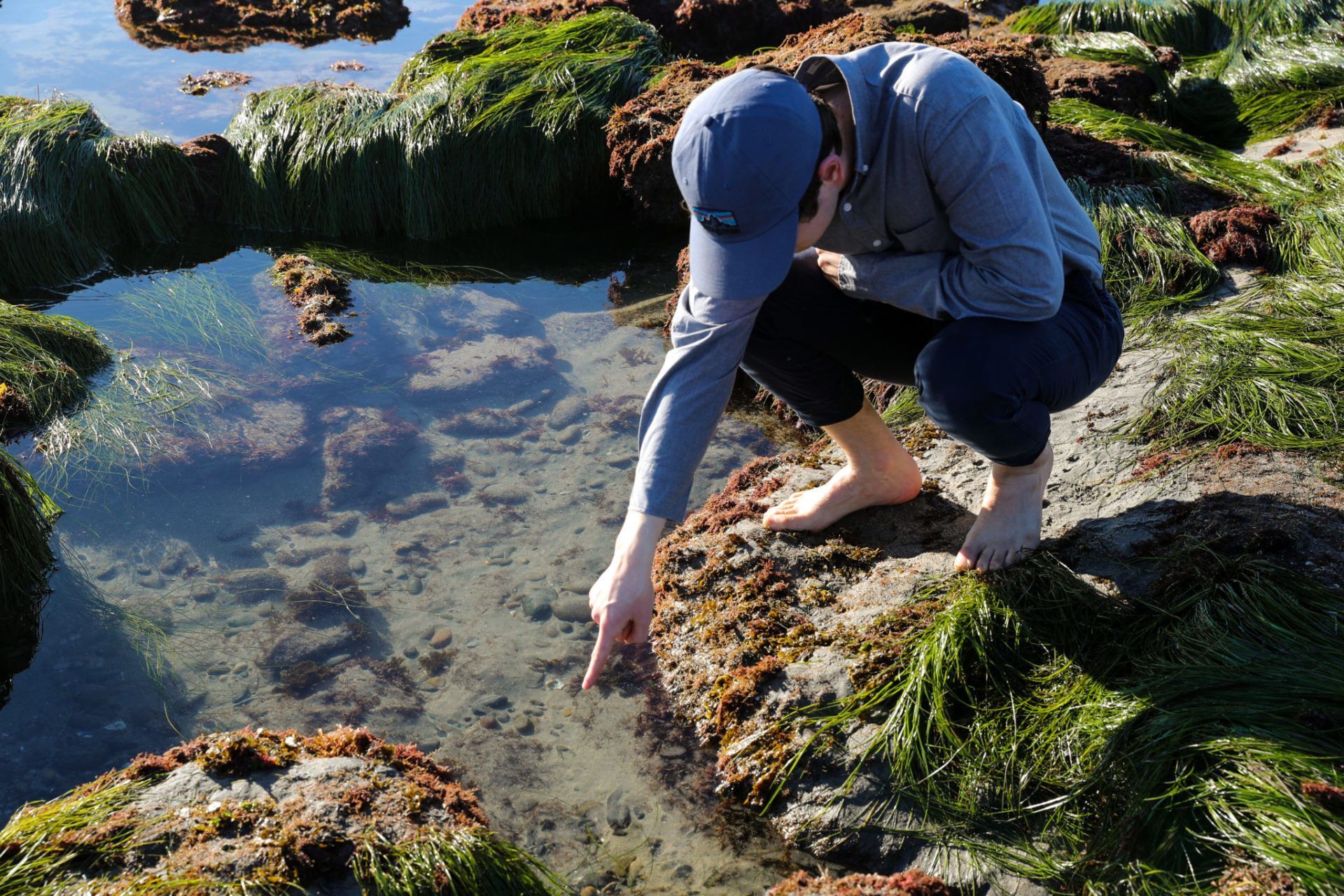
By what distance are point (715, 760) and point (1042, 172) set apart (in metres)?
1.92

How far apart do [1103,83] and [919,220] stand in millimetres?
4494

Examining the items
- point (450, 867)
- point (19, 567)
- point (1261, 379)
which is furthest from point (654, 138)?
point (450, 867)

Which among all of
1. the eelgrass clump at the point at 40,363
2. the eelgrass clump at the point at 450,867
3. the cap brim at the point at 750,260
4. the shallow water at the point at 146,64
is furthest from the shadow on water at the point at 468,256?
the eelgrass clump at the point at 450,867

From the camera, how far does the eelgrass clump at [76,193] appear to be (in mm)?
6383

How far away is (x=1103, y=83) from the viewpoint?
626 centimetres

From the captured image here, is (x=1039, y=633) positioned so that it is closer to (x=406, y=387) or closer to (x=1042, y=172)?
(x=1042, y=172)

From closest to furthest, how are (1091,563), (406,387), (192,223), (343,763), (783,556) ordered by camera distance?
(343,763) → (1091,563) → (783,556) → (406,387) → (192,223)

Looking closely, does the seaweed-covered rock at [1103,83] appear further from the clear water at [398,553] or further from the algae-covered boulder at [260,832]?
the algae-covered boulder at [260,832]

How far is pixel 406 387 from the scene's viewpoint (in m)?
5.12

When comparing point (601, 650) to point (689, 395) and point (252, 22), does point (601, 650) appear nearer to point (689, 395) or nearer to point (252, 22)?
point (689, 395)

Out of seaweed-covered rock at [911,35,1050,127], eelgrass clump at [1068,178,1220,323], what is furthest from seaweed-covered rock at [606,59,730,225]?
eelgrass clump at [1068,178,1220,323]

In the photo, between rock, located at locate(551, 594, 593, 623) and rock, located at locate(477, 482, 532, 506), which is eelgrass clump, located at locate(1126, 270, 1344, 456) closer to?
rock, located at locate(551, 594, 593, 623)

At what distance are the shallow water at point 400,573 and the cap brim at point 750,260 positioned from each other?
1547 millimetres

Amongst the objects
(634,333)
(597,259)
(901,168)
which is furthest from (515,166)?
(901,168)
